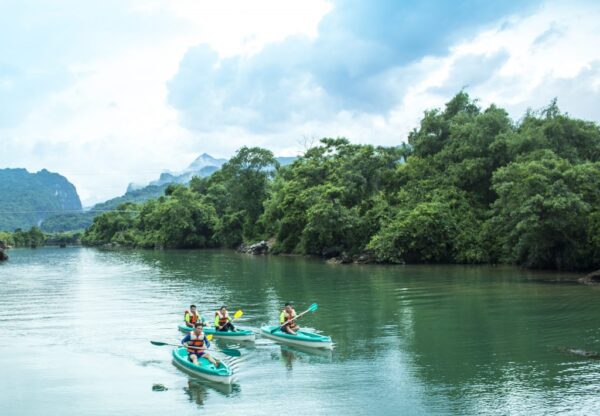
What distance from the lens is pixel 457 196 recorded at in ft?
175

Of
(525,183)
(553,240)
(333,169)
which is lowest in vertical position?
(553,240)

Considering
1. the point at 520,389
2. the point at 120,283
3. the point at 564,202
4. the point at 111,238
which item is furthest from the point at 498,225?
the point at 111,238

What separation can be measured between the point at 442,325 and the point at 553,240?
20.6 metres

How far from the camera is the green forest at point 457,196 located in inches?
1563

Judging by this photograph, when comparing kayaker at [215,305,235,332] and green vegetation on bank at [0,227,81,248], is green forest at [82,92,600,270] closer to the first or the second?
kayaker at [215,305,235,332]

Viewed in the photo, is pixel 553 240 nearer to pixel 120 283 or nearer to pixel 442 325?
pixel 442 325

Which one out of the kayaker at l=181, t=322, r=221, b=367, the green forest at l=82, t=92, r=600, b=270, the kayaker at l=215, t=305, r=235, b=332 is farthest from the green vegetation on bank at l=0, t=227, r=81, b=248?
the kayaker at l=181, t=322, r=221, b=367

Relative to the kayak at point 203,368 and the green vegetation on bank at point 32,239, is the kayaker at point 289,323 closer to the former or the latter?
the kayak at point 203,368

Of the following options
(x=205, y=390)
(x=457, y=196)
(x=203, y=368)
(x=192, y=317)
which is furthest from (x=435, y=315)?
(x=457, y=196)

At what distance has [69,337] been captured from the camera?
77.1 feet

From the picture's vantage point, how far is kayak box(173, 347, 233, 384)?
650 inches

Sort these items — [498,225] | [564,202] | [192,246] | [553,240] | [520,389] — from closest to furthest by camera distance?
[520,389]
[564,202]
[553,240]
[498,225]
[192,246]

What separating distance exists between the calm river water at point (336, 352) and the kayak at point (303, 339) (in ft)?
1.32

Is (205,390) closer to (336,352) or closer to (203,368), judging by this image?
(203,368)
